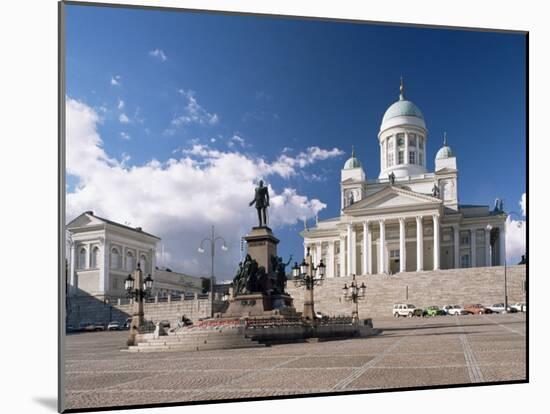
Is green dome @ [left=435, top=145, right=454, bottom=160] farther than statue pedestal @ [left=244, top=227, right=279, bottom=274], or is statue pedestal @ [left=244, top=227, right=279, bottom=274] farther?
statue pedestal @ [left=244, top=227, right=279, bottom=274]

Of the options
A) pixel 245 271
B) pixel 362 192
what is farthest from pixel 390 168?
pixel 245 271

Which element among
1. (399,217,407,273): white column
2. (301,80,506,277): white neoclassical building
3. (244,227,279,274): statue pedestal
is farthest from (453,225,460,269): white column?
(244,227,279,274): statue pedestal

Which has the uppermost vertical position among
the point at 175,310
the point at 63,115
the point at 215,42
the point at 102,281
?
the point at 215,42

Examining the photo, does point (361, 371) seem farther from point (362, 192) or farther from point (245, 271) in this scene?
point (362, 192)

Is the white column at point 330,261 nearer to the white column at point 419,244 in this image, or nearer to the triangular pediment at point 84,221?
the white column at point 419,244

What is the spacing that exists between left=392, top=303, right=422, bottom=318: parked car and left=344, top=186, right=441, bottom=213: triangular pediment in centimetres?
1891

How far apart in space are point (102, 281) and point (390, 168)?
36.4 m

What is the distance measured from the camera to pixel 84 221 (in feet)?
39.9

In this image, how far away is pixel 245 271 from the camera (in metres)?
20.1

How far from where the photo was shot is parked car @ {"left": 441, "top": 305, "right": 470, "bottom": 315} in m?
30.5

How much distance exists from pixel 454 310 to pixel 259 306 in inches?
552

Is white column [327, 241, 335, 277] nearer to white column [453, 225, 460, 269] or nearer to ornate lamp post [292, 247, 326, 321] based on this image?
white column [453, 225, 460, 269]

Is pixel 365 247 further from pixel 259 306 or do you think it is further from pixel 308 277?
pixel 308 277

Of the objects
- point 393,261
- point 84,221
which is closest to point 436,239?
point 393,261
